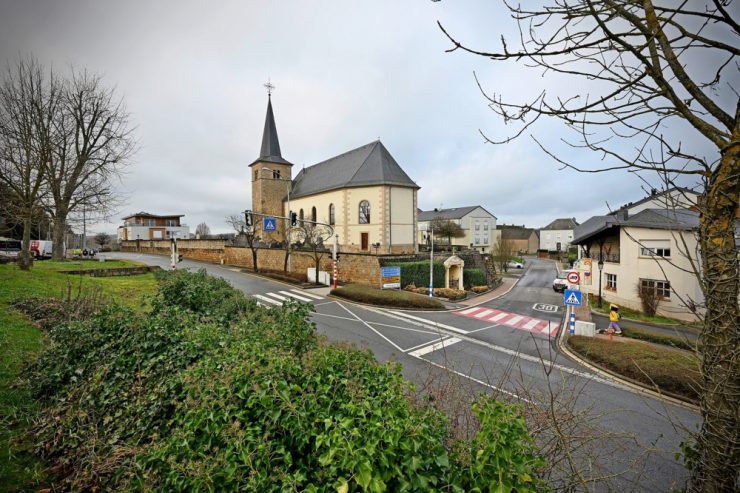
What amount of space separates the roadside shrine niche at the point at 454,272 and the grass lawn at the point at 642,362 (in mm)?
12218

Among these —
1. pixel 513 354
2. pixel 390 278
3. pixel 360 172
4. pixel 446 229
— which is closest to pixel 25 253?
pixel 390 278

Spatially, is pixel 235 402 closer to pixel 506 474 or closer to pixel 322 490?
pixel 322 490

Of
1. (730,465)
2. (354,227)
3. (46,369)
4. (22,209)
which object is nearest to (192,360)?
(46,369)

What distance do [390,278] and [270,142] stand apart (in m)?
28.1

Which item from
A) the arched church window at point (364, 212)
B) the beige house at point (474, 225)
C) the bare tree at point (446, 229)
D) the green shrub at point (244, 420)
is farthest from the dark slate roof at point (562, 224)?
the green shrub at point (244, 420)

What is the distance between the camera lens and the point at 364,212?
3150 cm

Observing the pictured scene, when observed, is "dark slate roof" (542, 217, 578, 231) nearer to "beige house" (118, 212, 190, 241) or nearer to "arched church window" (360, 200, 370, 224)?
"arched church window" (360, 200, 370, 224)

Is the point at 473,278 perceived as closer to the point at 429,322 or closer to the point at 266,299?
the point at 429,322

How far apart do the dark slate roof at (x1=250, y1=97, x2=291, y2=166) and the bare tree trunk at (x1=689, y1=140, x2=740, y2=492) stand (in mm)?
42441

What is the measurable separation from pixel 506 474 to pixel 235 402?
251 centimetres

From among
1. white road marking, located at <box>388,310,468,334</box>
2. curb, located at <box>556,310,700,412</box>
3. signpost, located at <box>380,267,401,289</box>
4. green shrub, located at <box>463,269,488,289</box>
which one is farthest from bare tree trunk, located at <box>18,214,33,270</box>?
green shrub, located at <box>463,269,488,289</box>

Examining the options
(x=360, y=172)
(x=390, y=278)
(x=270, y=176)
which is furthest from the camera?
(x=270, y=176)

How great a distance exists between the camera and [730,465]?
185 centimetres

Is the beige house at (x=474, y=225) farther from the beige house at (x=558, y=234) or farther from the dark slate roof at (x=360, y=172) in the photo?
the dark slate roof at (x=360, y=172)
